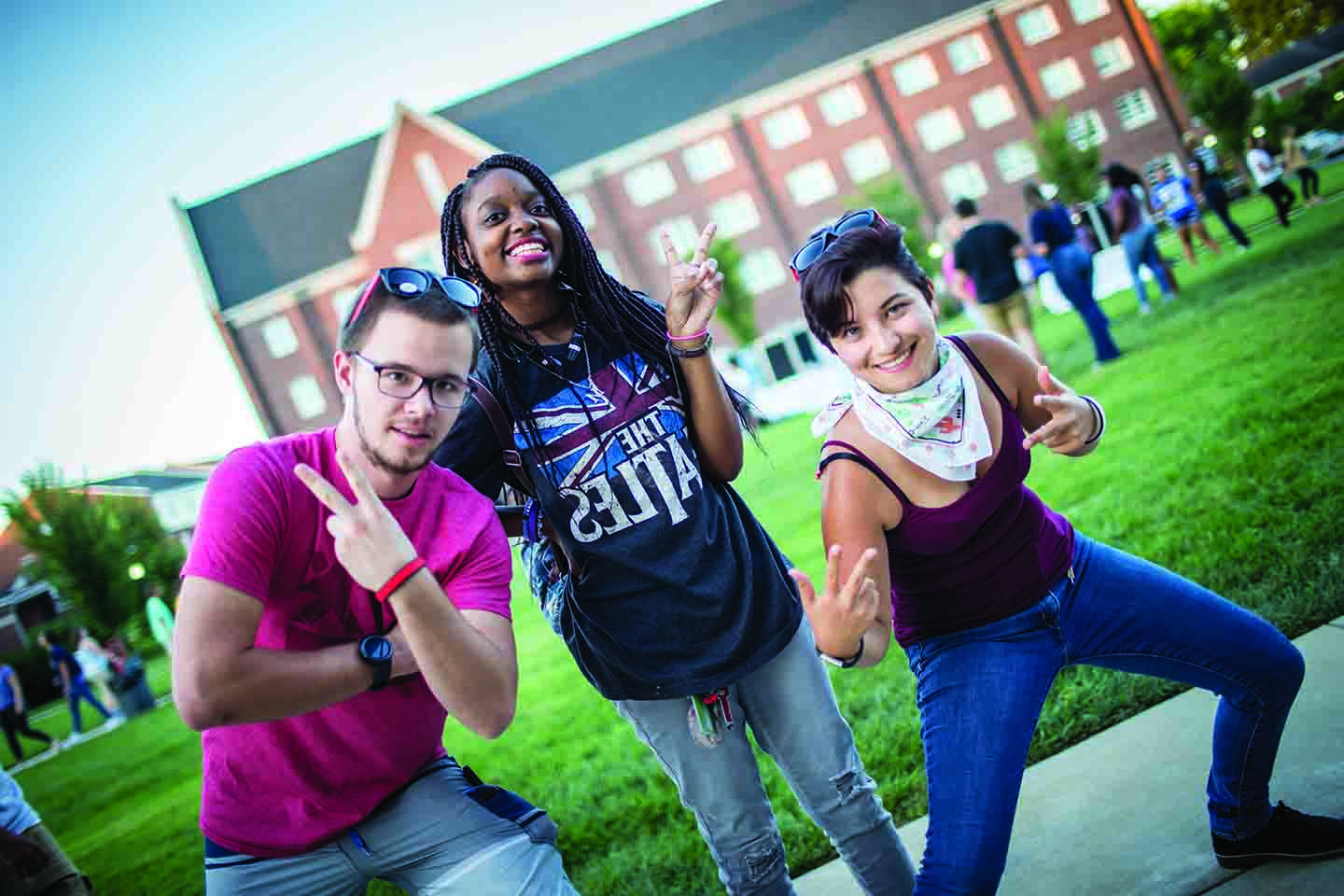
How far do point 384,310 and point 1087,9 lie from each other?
47.1 m

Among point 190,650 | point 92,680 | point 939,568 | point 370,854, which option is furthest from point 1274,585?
point 92,680

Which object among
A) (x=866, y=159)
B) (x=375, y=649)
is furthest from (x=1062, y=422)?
(x=866, y=159)

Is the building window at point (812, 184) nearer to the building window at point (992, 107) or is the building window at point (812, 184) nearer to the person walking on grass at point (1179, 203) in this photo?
the building window at point (992, 107)

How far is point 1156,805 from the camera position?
9.07ft

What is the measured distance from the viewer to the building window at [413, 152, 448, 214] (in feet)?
116

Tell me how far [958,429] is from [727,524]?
0.67 metres

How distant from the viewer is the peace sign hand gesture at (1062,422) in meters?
2.31

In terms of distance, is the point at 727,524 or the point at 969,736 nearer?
the point at 969,736

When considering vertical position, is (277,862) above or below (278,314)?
below

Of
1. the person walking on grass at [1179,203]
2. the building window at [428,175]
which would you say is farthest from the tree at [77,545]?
the person walking on grass at [1179,203]

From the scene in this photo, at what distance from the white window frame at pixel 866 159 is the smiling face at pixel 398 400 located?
3931 centimetres

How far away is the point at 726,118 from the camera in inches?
1475

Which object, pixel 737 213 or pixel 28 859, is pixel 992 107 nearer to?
pixel 737 213

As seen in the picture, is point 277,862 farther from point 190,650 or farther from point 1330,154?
point 1330,154
